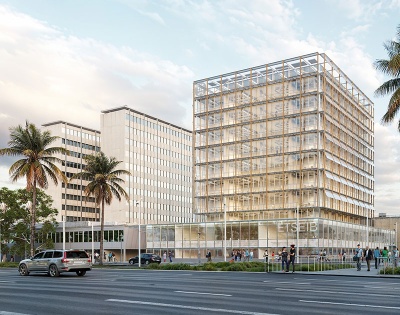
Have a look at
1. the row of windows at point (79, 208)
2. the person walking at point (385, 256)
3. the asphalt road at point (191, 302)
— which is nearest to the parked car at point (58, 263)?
the asphalt road at point (191, 302)

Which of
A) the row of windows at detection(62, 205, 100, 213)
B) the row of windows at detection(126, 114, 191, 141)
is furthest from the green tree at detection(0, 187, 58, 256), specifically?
the row of windows at detection(126, 114, 191, 141)

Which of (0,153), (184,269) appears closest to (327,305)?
(184,269)

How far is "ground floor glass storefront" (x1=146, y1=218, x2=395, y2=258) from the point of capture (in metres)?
81.9

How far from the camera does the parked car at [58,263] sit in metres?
33.3

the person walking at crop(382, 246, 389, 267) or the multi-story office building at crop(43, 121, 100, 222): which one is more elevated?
the multi-story office building at crop(43, 121, 100, 222)

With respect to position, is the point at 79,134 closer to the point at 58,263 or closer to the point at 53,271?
the point at 53,271

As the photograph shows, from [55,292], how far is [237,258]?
173 ft

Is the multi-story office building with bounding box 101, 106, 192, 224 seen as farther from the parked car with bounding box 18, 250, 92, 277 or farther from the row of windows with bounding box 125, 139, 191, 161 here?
the parked car with bounding box 18, 250, 92, 277

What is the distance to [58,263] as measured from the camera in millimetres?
33438

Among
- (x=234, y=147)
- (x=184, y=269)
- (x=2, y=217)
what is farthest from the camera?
(x=234, y=147)

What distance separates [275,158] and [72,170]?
72.0 m

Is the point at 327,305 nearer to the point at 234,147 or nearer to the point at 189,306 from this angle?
the point at 189,306

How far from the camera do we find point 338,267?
159ft

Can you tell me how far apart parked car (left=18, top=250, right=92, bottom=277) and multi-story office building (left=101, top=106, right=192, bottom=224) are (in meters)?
99.4
